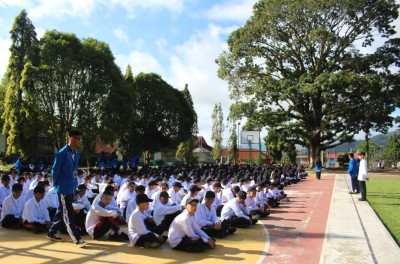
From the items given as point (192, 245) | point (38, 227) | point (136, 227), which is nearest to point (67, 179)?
point (136, 227)

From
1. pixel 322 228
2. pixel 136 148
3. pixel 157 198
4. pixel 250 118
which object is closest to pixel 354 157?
pixel 322 228

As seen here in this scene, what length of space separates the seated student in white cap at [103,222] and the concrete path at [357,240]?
374cm

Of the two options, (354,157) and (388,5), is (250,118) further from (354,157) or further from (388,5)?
(354,157)

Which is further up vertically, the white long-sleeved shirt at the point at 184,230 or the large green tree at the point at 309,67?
the large green tree at the point at 309,67

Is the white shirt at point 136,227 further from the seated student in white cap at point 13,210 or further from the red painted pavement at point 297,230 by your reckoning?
the seated student in white cap at point 13,210

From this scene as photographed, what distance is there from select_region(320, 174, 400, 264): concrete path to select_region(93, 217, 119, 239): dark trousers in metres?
3.79

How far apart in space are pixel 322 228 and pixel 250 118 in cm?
3454

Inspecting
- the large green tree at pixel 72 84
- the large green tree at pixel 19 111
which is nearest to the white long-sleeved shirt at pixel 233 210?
the large green tree at pixel 72 84

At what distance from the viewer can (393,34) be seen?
145 feet

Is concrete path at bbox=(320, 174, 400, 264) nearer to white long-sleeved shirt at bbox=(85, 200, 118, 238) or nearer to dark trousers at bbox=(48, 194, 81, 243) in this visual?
white long-sleeved shirt at bbox=(85, 200, 118, 238)

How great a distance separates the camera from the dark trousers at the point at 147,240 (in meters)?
8.38

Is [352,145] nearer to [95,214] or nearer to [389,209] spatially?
[389,209]

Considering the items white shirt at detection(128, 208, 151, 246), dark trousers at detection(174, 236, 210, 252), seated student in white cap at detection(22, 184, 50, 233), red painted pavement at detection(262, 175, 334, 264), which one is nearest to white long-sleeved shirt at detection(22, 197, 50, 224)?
seated student in white cap at detection(22, 184, 50, 233)

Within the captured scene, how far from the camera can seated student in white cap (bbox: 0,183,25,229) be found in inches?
406
